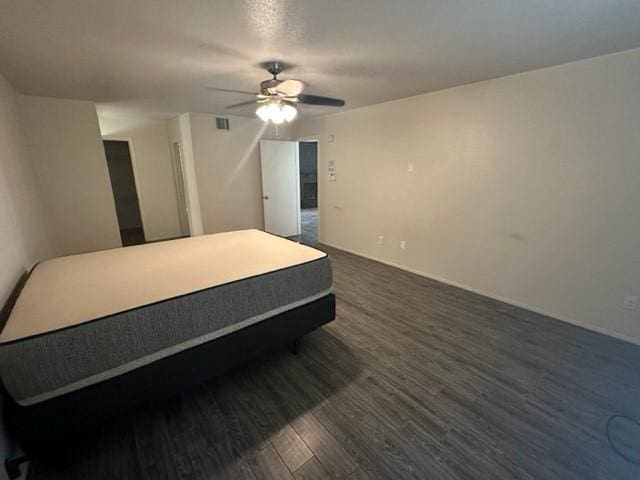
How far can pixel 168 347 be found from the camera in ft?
5.23

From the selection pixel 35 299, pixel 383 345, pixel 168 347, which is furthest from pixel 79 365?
pixel 383 345

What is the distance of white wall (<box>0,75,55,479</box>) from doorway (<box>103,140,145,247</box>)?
368cm

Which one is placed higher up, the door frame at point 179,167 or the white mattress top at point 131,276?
the door frame at point 179,167

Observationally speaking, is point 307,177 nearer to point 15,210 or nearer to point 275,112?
point 275,112

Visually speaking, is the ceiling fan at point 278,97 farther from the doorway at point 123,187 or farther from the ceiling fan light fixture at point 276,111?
the doorway at point 123,187

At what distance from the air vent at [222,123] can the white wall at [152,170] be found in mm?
1594

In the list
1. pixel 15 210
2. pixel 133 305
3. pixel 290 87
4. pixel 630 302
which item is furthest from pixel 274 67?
pixel 630 302

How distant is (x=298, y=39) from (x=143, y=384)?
2.39 m

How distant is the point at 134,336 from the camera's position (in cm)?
147

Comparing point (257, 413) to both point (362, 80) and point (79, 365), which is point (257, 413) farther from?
point (362, 80)

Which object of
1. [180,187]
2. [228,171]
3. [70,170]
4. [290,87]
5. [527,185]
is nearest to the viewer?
[290,87]

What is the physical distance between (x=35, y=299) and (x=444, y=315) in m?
3.31

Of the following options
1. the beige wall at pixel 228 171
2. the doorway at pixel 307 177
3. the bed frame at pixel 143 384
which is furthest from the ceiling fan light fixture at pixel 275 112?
the doorway at pixel 307 177

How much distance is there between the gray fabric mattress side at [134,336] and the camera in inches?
48.7
